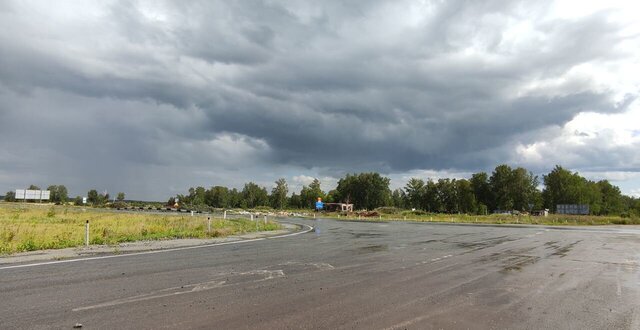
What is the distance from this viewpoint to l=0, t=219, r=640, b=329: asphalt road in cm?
672

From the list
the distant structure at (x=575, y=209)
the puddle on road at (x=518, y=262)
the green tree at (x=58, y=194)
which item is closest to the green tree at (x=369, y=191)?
the distant structure at (x=575, y=209)

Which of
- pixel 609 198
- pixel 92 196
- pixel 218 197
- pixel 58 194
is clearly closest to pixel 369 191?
pixel 218 197

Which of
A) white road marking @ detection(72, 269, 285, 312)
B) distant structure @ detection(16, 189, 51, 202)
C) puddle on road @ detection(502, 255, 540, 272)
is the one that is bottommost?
white road marking @ detection(72, 269, 285, 312)

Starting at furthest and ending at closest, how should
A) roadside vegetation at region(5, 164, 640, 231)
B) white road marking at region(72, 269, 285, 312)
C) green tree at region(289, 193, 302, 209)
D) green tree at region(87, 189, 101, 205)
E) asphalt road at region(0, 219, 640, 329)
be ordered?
1. green tree at region(289, 193, 302, 209)
2. green tree at region(87, 189, 101, 205)
3. roadside vegetation at region(5, 164, 640, 231)
4. white road marking at region(72, 269, 285, 312)
5. asphalt road at region(0, 219, 640, 329)

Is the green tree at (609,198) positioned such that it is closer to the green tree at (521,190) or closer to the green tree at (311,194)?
the green tree at (521,190)

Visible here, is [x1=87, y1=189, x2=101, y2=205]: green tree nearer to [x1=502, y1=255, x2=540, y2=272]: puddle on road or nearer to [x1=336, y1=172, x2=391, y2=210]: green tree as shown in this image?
[x1=336, y1=172, x2=391, y2=210]: green tree

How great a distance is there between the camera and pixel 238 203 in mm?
182875

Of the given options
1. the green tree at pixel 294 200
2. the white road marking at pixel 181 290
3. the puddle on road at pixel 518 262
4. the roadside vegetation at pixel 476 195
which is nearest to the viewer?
the white road marking at pixel 181 290

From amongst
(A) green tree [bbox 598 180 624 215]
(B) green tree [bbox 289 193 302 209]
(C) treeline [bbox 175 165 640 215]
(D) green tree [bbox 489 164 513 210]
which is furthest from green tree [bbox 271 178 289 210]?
(A) green tree [bbox 598 180 624 215]

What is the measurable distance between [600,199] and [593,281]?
164m

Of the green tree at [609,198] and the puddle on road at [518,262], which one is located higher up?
the green tree at [609,198]

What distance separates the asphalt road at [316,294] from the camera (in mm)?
6719

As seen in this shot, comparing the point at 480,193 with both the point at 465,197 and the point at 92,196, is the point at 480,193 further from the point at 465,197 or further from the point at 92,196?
the point at 92,196

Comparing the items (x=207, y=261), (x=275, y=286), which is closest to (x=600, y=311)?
(x=275, y=286)
